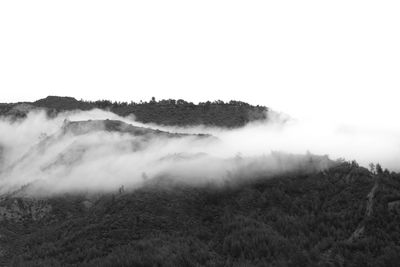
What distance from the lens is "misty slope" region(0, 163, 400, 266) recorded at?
150875 mm

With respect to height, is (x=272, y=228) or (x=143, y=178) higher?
(x=143, y=178)

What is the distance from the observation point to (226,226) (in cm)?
17075

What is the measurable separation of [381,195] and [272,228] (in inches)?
1169

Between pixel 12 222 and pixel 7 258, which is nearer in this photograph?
pixel 7 258

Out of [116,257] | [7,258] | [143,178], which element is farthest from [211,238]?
[7,258]

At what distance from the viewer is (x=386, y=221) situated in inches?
6127

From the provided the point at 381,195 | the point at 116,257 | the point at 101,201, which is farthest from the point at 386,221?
the point at 101,201

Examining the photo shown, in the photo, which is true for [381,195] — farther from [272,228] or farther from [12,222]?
[12,222]

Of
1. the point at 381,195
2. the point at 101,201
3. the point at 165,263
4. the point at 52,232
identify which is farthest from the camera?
the point at 101,201

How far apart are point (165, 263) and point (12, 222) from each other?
67725 millimetres

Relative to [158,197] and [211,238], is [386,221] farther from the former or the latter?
[158,197]

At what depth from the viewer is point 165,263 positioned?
489ft

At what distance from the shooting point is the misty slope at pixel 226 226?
495ft

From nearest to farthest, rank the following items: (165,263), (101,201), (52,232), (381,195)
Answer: (165,263) → (381,195) → (52,232) → (101,201)
